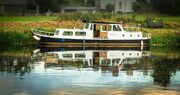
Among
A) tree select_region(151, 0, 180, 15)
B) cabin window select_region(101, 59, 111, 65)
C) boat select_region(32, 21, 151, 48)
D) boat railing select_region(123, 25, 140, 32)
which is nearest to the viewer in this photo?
cabin window select_region(101, 59, 111, 65)

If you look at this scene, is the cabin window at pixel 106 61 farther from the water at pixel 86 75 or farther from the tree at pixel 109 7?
the tree at pixel 109 7

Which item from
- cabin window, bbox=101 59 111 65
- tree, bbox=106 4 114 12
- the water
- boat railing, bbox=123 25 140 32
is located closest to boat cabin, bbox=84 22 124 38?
boat railing, bbox=123 25 140 32

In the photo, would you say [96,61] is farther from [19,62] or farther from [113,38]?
[113,38]

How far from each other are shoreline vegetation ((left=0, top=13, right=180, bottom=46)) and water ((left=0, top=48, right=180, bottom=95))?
35.8ft

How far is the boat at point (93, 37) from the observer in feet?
138

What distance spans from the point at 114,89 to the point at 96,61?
11.2 metres

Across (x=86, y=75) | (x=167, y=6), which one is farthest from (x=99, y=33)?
(x=86, y=75)

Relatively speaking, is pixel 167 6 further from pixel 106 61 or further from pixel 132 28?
pixel 106 61

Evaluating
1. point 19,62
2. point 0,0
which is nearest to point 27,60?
point 19,62

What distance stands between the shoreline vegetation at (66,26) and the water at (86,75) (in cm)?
1092

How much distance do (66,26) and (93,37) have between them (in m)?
5.51

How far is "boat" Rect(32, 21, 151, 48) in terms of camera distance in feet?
138

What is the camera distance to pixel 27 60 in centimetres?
2894

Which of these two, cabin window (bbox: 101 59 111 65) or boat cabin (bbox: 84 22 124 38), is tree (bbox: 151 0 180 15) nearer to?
boat cabin (bbox: 84 22 124 38)
